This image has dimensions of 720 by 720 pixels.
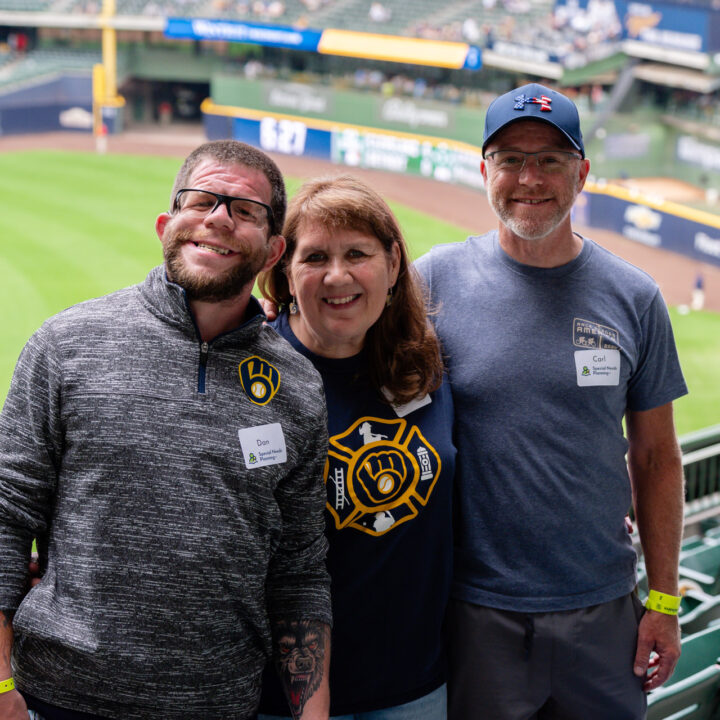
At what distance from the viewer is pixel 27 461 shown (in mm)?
1560

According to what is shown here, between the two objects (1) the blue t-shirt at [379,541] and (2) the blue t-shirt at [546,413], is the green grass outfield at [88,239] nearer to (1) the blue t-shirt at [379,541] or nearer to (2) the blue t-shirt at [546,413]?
(2) the blue t-shirt at [546,413]

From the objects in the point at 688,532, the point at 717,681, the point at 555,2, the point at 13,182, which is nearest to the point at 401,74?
the point at 555,2

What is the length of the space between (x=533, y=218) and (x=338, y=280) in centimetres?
50

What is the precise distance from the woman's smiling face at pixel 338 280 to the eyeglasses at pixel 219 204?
19 cm

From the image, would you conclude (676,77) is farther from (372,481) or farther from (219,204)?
(219,204)

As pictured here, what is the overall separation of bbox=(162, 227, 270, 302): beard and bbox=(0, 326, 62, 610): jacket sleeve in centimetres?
25

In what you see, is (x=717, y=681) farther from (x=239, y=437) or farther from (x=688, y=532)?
(x=688, y=532)

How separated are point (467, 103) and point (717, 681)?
60.2ft

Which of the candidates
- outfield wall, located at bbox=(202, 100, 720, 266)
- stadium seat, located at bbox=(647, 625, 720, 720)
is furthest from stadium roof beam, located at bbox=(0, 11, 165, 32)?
stadium seat, located at bbox=(647, 625, 720, 720)

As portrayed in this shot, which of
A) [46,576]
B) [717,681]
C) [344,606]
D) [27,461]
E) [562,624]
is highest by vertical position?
[27,461]

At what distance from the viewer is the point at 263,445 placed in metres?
1.67

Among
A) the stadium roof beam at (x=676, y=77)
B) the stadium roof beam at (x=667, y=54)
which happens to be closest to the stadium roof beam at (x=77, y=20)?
the stadium roof beam at (x=667, y=54)

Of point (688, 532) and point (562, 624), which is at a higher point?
point (562, 624)

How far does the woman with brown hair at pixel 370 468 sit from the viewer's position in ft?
6.27
